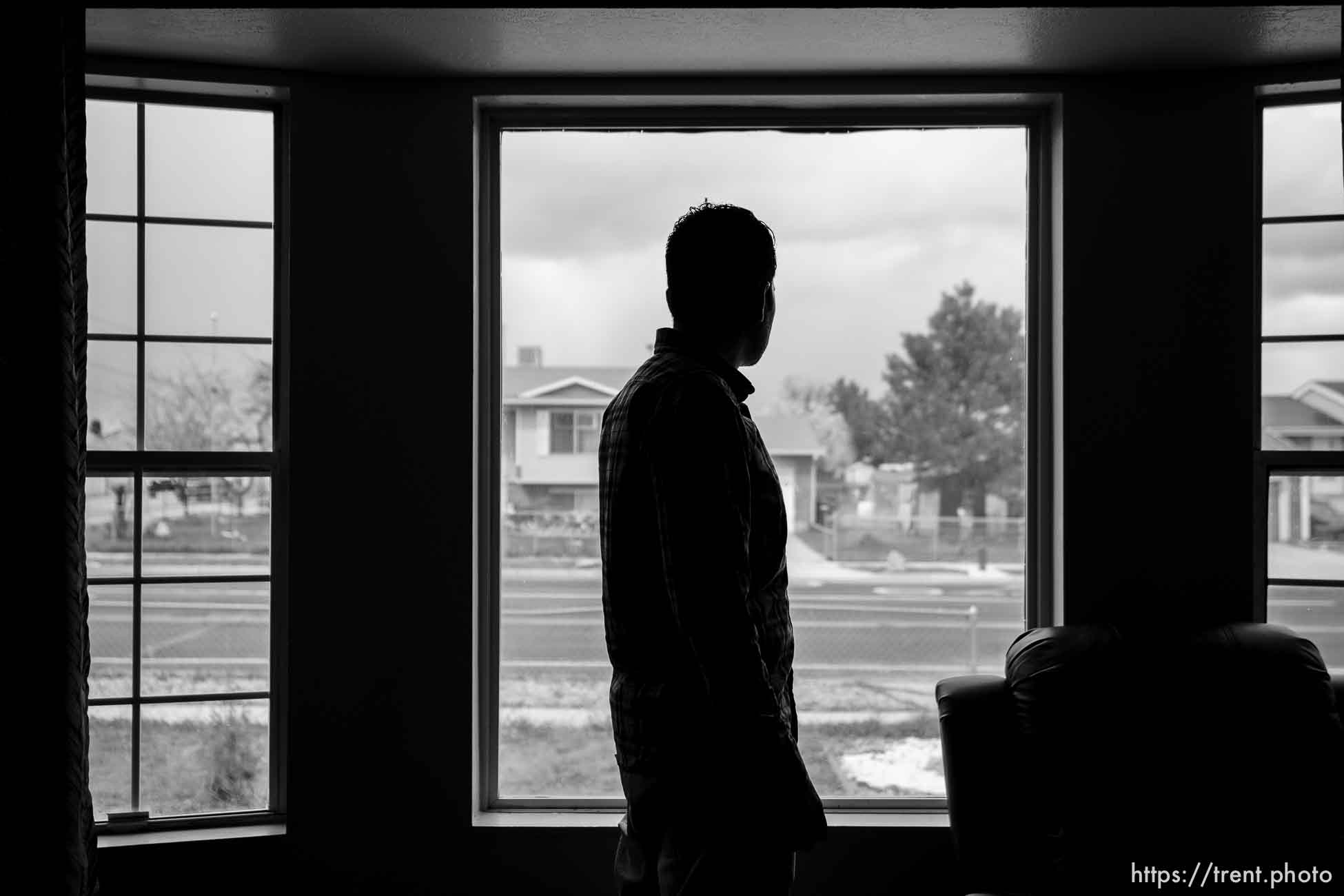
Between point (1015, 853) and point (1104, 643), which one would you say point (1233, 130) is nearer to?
point (1104, 643)

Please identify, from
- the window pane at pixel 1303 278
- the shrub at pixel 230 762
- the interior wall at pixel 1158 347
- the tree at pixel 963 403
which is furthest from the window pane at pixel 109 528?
the window pane at pixel 1303 278

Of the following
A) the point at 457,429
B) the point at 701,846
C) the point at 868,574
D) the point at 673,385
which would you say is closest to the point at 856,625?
the point at 868,574

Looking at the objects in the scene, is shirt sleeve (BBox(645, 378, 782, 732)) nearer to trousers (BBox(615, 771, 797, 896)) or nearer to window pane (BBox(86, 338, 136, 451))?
trousers (BBox(615, 771, 797, 896))

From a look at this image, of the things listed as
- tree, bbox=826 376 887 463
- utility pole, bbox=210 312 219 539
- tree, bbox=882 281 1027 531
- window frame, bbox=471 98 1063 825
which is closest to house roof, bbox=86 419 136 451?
utility pole, bbox=210 312 219 539

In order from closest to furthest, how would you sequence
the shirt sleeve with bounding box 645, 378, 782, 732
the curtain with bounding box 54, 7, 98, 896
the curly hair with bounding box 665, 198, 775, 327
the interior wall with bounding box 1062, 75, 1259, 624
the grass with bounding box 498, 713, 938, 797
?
the shirt sleeve with bounding box 645, 378, 782, 732 → the curly hair with bounding box 665, 198, 775, 327 → the curtain with bounding box 54, 7, 98, 896 → the interior wall with bounding box 1062, 75, 1259, 624 → the grass with bounding box 498, 713, 938, 797

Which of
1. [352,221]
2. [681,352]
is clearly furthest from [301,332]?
[681,352]

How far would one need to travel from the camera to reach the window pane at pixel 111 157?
253 centimetres

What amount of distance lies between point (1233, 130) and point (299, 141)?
2.58m

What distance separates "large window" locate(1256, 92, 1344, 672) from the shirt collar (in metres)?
1.87

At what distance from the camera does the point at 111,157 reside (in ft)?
8.33

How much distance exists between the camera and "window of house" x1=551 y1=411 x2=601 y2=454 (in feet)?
8.79

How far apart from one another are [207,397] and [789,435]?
1656 mm

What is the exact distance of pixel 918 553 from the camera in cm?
265

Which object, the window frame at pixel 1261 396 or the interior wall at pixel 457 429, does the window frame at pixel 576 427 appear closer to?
the interior wall at pixel 457 429
